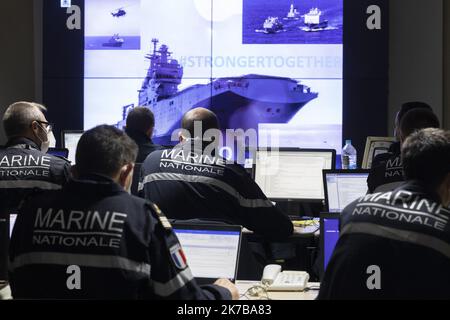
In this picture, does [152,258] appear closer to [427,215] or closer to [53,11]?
[427,215]

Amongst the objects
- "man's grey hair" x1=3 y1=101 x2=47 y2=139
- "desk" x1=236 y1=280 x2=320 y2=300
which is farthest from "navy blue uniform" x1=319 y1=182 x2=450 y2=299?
"man's grey hair" x1=3 y1=101 x2=47 y2=139

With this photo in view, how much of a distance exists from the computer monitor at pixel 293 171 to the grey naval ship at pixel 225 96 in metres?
2.26

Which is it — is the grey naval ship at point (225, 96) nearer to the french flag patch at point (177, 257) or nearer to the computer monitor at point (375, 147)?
the computer monitor at point (375, 147)

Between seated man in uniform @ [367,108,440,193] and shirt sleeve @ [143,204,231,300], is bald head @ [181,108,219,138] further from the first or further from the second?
shirt sleeve @ [143,204,231,300]

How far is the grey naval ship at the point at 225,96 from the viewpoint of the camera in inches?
273

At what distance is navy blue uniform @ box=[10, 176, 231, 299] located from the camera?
6.86 ft

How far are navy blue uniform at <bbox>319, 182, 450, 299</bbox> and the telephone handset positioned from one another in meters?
0.73

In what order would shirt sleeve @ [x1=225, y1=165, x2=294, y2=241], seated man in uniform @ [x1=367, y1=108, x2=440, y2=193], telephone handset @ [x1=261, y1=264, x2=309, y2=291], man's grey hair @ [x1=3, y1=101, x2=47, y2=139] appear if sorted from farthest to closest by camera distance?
man's grey hair @ [x1=3, y1=101, x2=47, y2=139] → seated man in uniform @ [x1=367, y1=108, x2=440, y2=193] → shirt sleeve @ [x1=225, y1=165, x2=294, y2=241] → telephone handset @ [x1=261, y1=264, x2=309, y2=291]

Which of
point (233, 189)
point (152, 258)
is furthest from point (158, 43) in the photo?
point (152, 258)

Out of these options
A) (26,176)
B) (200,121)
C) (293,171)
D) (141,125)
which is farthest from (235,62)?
(26,176)

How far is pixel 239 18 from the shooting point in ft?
22.6

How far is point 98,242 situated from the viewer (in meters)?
2.11

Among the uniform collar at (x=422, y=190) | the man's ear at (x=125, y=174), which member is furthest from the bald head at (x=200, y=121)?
the uniform collar at (x=422, y=190)
